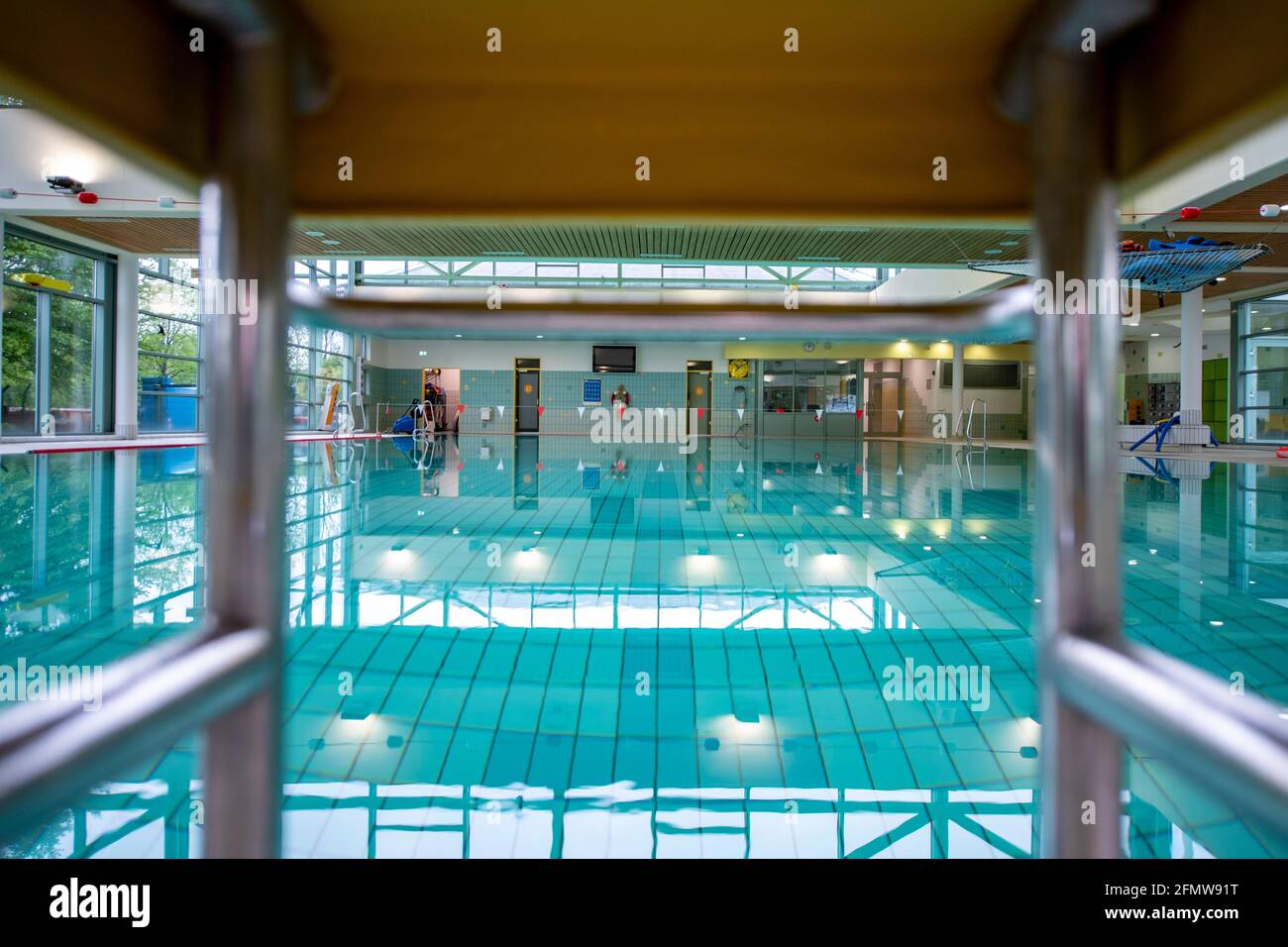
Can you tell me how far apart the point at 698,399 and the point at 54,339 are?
16006 mm

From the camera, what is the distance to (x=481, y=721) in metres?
2.42

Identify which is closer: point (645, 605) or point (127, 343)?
point (645, 605)

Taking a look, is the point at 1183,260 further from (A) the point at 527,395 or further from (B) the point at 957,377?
(A) the point at 527,395

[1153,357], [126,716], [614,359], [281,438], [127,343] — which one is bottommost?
[126,716]

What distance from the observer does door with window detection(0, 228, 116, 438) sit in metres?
10.5

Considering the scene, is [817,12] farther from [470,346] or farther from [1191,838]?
[470,346]

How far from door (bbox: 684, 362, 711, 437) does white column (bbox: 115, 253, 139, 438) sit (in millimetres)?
14312

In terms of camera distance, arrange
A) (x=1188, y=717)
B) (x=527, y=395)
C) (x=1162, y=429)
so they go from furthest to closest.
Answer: (x=527, y=395) < (x=1162, y=429) < (x=1188, y=717)

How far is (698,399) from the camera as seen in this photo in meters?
23.5

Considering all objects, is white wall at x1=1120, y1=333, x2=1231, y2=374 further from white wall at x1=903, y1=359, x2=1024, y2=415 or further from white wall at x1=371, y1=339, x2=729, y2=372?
white wall at x1=371, y1=339, x2=729, y2=372

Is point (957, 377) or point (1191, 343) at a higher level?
point (957, 377)

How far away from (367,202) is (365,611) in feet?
10.4

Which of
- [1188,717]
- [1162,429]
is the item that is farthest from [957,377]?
[1188,717]
